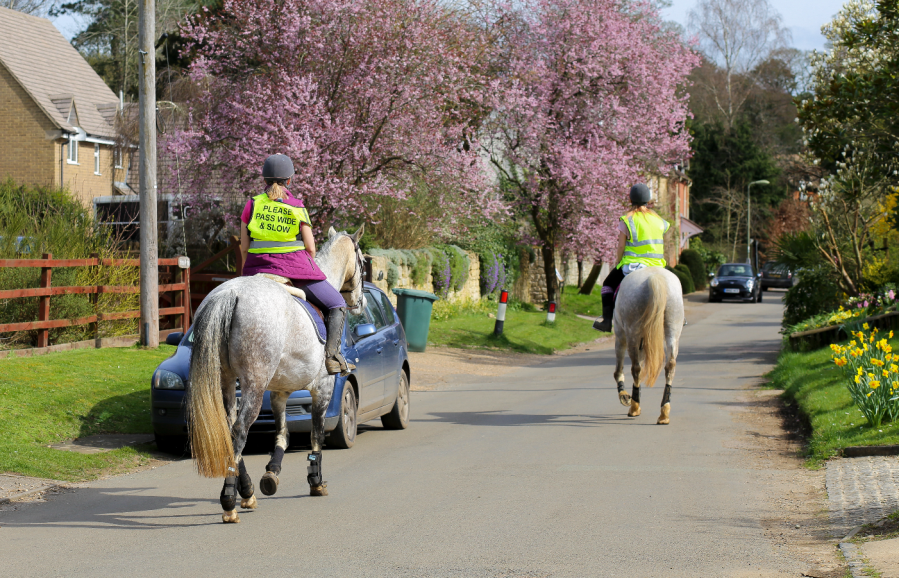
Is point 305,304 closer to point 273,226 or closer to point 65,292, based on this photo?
point 273,226

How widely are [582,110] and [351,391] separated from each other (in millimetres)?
22042

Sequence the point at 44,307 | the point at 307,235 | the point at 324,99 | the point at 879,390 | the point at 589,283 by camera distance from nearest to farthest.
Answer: the point at 307,235 → the point at 879,390 → the point at 44,307 → the point at 324,99 → the point at 589,283

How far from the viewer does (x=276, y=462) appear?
23.6ft

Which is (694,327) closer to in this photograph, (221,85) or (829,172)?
(829,172)

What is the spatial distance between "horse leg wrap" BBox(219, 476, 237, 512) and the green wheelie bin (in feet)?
44.9

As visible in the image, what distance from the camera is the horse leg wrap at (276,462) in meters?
7.14

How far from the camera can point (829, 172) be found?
23719mm

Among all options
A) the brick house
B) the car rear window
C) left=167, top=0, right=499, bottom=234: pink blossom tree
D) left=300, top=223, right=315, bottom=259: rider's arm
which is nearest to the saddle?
left=300, top=223, right=315, bottom=259: rider's arm

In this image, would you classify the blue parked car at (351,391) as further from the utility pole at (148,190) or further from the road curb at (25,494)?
the utility pole at (148,190)

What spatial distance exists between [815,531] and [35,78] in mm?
38839

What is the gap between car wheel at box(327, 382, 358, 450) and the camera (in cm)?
983

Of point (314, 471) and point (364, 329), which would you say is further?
point (364, 329)

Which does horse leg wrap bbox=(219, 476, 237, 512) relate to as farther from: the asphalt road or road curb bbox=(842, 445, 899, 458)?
road curb bbox=(842, 445, 899, 458)

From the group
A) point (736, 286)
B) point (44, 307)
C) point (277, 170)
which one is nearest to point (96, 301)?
point (44, 307)
